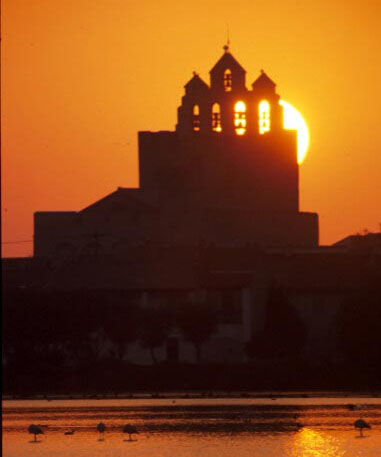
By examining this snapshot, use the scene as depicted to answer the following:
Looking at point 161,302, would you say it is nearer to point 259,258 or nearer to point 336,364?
point 259,258

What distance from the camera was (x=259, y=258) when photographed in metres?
92.6

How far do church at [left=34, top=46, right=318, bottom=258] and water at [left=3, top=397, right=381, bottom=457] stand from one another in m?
60.8

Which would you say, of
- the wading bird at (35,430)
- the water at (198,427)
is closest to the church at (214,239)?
the water at (198,427)

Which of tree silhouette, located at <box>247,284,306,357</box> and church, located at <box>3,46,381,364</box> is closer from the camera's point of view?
tree silhouette, located at <box>247,284,306,357</box>

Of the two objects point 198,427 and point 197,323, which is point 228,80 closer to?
point 197,323

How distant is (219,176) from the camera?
428ft

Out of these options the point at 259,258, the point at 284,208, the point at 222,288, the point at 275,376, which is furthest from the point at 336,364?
the point at 284,208

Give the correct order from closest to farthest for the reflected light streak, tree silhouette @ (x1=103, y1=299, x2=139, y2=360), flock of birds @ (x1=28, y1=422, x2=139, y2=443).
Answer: the reflected light streak
flock of birds @ (x1=28, y1=422, x2=139, y2=443)
tree silhouette @ (x1=103, y1=299, x2=139, y2=360)

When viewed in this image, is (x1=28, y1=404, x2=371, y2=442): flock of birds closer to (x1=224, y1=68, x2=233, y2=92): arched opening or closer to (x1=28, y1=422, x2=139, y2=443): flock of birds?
(x1=28, y1=422, x2=139, y2=443): flock of birds

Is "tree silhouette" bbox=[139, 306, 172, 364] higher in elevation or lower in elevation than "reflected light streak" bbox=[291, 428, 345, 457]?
higher

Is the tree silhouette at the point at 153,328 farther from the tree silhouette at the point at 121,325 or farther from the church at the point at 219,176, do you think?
the church at the point at 219,176

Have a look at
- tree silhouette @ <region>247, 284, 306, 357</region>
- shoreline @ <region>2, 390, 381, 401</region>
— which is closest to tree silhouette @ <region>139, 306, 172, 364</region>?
tree silhouette @ <region>247, 284, 306, 357</region>

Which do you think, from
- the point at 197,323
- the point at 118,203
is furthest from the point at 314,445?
the point at 118,203

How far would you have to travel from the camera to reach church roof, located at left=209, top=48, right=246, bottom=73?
130250 mm
